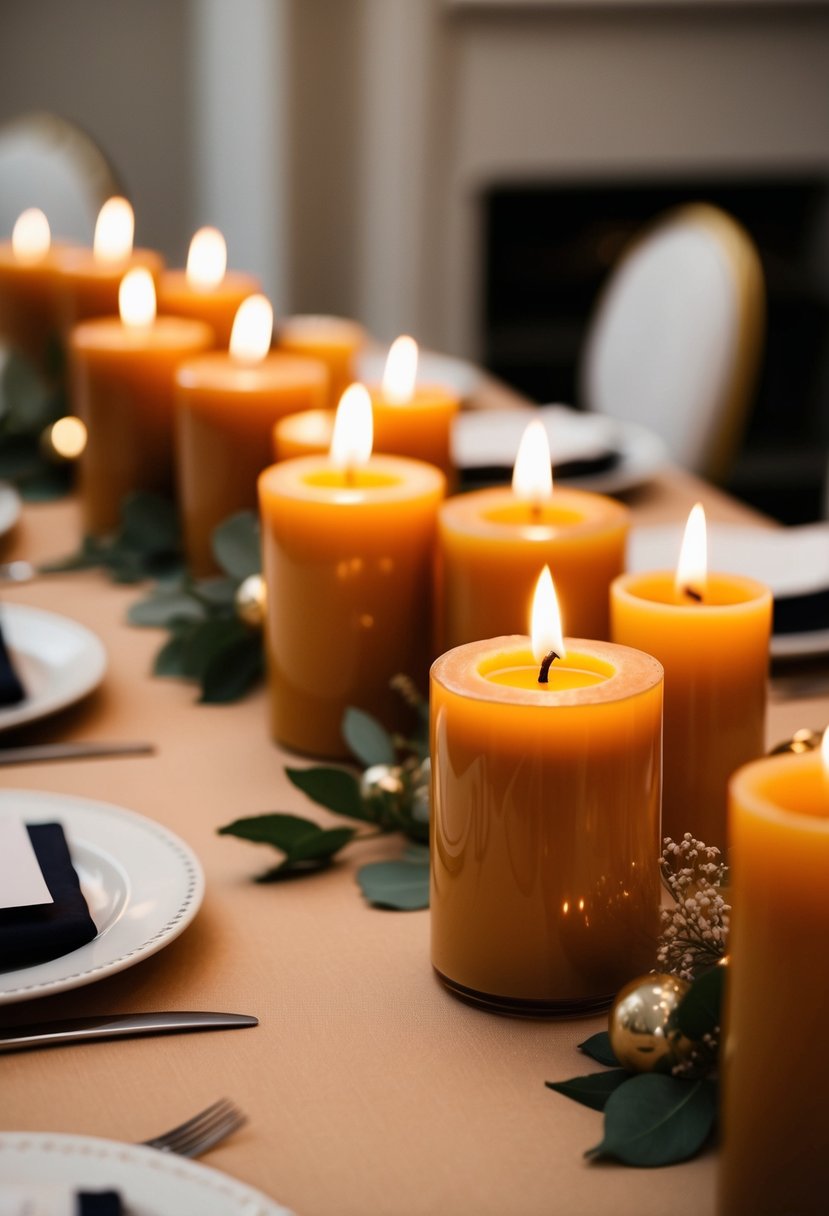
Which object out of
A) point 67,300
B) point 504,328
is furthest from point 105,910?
point 504,328

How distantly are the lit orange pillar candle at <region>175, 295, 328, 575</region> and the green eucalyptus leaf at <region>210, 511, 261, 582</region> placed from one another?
74 millimetres

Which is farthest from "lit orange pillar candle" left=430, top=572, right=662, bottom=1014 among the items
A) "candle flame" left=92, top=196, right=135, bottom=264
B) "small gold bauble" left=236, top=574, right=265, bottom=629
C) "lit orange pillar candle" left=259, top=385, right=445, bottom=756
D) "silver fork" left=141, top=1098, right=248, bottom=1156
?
"candle flame" left=92, top=196, right=135, bottom=264

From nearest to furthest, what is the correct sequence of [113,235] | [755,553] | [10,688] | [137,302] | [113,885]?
1. [113,885]
2. [10,688]
3. [755,553]
4. [137,302]
5. [113,235]

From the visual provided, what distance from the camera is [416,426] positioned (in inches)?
39.6

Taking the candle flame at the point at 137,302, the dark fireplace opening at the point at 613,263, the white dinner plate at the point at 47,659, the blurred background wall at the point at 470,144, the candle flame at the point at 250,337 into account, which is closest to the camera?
the white dinner plate at the point at 47,659

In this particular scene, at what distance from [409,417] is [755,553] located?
29 cm

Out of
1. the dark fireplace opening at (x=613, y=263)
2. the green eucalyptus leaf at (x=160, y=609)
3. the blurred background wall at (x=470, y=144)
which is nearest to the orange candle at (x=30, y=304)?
the green eucalyptus leaf at (x=160, y=609)

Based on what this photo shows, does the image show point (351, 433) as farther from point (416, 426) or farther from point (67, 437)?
point (67, 437)

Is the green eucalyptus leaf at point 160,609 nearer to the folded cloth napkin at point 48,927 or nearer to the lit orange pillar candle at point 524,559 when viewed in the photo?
the lit orange pillar candle at point 524,559

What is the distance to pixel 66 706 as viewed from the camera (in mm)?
873

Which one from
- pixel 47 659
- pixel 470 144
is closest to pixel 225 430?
pixel 47 659

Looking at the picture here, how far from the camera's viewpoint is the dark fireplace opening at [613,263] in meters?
3.66

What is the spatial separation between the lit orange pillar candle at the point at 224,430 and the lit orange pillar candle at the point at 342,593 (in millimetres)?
194

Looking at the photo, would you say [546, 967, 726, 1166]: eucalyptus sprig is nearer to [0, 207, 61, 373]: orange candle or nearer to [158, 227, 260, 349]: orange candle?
[158, 227, 260, 349]: orange candle
